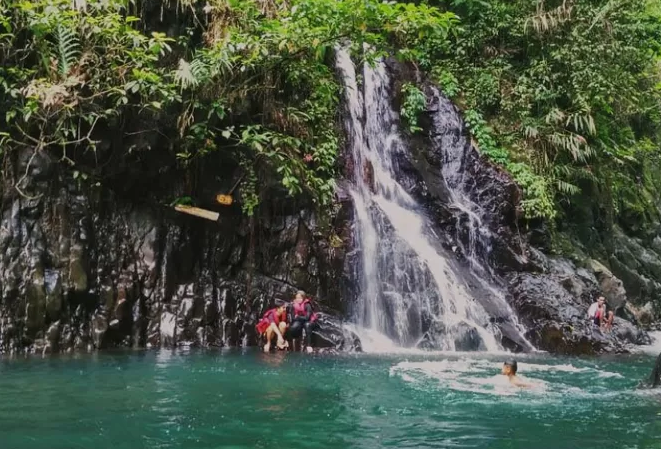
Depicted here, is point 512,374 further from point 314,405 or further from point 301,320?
point 301,320

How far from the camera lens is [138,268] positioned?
1195 centimetres

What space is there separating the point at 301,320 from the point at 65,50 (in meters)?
5.84

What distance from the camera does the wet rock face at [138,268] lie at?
1079 centimetres

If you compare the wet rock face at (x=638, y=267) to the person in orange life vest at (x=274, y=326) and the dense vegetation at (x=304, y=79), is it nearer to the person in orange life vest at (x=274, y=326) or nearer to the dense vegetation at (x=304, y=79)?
the dense vegetation at (x=304, y=79)

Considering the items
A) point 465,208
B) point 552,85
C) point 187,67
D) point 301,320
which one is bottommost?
point 301,320

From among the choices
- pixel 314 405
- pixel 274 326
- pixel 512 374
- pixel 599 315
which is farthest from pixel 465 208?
pixel 314 405

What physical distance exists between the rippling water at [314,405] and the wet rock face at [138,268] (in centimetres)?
135

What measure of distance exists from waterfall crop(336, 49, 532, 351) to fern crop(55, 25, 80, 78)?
5.11 m

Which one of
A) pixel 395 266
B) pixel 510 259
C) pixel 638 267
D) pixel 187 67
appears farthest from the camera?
pixel 638 267

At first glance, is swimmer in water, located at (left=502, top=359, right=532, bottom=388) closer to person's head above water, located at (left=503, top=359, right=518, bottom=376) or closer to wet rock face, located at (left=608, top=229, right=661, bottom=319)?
person's head above water, located at (left=503, top=359, right=518, bottom=376)

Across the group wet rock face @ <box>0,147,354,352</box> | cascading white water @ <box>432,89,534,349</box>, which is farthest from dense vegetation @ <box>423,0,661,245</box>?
wet rock face @ <box>0,147,354,352</box>

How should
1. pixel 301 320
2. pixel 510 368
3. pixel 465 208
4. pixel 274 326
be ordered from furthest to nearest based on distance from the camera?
pixel 465 208 → pixel 274 326 → pixel 301 320 → pixel 510 368

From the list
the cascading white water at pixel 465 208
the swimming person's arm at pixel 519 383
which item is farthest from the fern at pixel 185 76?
the swimming person's arm at pixel 519 383

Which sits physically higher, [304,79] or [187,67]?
[304,79]
